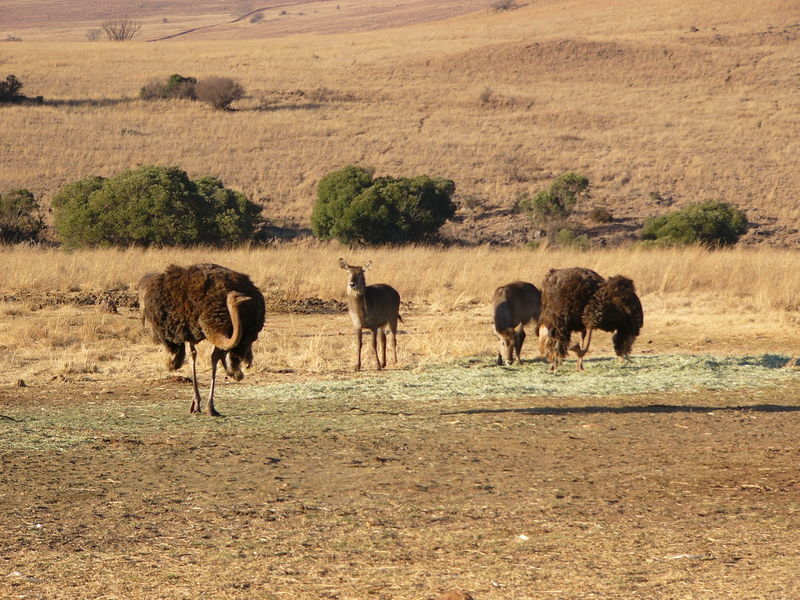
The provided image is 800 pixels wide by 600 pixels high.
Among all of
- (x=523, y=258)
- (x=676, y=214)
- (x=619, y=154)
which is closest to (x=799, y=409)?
(x=523, y=258)

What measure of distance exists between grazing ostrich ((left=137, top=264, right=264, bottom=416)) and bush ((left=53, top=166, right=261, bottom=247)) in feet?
64.9

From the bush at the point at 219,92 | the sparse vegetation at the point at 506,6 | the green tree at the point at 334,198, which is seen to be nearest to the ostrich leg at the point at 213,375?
the green tree at the point at 334,198

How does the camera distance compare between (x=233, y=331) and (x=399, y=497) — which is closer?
(x=399, y=497)

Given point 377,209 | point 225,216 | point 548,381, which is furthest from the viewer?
point 377,209

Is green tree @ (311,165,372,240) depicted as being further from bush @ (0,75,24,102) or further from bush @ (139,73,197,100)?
bush @ (0,75,24,102)

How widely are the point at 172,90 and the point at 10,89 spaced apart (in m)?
8.62

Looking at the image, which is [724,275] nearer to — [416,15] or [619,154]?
[619,154]

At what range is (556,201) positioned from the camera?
41.5 m

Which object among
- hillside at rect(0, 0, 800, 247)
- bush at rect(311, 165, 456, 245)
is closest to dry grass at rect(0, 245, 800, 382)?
bush at rect(311, 165, 456, 245)

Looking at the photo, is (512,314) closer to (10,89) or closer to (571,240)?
(571,240)

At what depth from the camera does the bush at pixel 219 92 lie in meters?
60.8

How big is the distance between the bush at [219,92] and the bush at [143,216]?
1126 inches

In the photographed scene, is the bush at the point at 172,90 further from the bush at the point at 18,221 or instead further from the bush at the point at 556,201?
the bush at the point at 18,221

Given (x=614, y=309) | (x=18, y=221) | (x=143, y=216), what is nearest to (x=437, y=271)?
(x=143, y=216)
